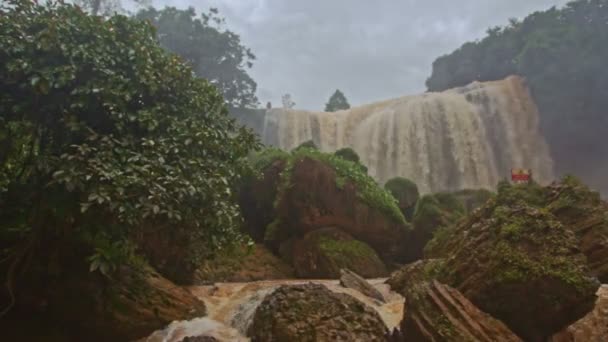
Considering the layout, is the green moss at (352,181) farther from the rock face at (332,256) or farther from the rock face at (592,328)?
the rock face at (592,328)

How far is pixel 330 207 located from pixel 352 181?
1030mm

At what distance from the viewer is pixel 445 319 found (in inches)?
191

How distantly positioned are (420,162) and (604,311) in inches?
662

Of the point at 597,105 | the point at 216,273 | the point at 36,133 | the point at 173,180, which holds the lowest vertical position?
the point at 216,273

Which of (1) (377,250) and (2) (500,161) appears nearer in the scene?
(1) (377,250)

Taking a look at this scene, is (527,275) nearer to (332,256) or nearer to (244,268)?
(332,256)

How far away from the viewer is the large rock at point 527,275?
499cm

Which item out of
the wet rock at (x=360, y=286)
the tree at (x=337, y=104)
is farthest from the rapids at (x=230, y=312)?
the tree at (x=337, y=104)

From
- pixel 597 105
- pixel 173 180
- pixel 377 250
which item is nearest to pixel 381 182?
pixel 377 250

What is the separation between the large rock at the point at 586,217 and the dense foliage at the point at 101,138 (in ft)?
17.6

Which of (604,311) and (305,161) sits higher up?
(305,161)

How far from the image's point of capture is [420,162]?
72.4 ft

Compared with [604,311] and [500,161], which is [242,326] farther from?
[500,161]

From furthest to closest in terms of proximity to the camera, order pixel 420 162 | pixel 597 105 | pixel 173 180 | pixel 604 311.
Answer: pixel 597 105
pixel 420 162
pixel 604 311
pixel 173 180
